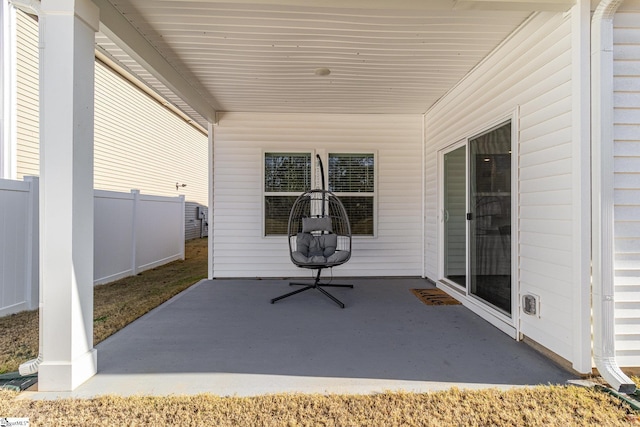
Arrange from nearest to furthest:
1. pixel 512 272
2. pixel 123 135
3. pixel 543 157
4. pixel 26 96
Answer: pixel 543 157, pixel 512 272, pixel 26 96, pixel 123 135

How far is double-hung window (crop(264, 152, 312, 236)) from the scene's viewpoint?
4.87 metres

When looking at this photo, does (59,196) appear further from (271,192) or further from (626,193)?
(626,193)

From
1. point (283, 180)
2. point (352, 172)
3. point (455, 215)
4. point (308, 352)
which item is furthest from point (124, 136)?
point (455, 215)

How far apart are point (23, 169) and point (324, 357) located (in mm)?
4723

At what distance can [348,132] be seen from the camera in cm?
486

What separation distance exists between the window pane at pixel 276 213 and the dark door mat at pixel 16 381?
319 cm

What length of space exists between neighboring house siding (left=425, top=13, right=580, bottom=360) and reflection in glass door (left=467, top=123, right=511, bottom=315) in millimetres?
171

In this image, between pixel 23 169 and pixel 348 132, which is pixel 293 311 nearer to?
pixel 348 132

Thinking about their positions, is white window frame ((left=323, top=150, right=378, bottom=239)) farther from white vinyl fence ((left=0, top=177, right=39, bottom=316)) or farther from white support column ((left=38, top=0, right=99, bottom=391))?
white vinyl fence ((left=0, top=177, right=39, bottom=316))

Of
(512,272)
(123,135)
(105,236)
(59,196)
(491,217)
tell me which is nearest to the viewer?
(59,196)

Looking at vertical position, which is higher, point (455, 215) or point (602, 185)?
point (602, 185)

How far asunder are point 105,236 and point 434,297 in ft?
15.2

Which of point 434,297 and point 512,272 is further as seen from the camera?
point 434,297

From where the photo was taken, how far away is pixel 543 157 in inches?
90.0
